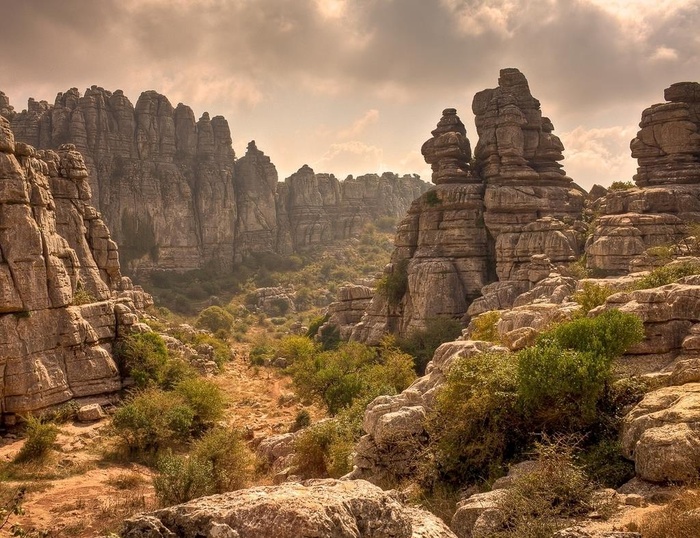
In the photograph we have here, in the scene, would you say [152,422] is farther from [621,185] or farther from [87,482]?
[621,185]

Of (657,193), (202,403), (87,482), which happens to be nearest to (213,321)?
(202,403)

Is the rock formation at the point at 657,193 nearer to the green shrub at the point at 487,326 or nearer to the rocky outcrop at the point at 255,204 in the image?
the green shrub at the point at 487,326

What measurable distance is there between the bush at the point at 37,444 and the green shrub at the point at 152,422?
221 cm

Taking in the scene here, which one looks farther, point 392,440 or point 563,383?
point 392,440

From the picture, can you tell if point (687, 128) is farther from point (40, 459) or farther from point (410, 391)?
point (40, 459)

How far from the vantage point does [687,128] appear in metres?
36.7

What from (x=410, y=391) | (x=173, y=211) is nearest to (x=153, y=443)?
(x=410, y=391)

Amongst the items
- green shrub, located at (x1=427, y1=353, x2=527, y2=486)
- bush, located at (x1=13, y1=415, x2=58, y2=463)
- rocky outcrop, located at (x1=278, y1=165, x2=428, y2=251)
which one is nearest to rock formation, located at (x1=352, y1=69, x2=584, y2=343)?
green shrub, located at (x1=427, y1=353, x2=527, y2=486)

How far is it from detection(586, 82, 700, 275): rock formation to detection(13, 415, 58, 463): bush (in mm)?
27772

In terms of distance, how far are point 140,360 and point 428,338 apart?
1668 cm

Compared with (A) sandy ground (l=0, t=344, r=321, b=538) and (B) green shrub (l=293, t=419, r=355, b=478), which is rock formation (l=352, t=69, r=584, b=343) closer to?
(A) sandy ground (l=0, t=344, r=321, b=538)

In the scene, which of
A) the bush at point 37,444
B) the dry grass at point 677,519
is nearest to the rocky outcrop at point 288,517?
the dry grass at point 677,519

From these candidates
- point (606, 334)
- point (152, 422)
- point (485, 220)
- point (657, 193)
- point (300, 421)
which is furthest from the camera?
point (485, 220)

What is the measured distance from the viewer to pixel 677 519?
661cm
